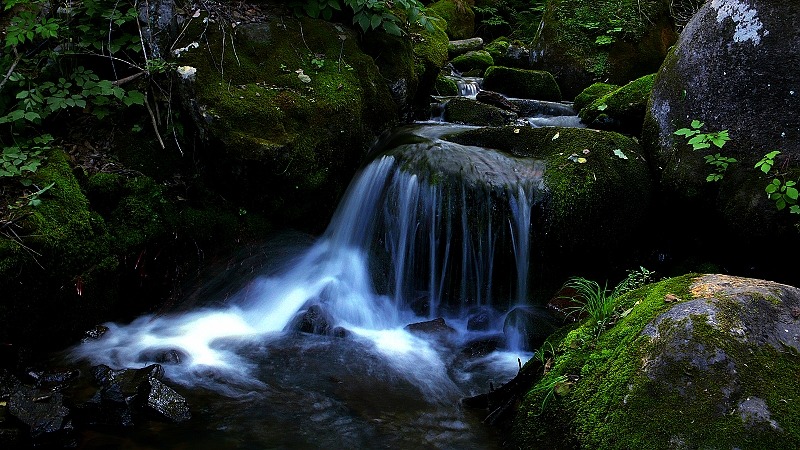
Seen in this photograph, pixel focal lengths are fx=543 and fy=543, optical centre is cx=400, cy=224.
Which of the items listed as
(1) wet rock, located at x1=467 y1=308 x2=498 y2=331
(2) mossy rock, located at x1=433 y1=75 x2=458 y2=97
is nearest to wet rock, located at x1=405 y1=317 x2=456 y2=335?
(1) wet rock, located at x1=467 y1=308 x2=498 y2=331

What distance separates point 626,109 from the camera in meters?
6.54

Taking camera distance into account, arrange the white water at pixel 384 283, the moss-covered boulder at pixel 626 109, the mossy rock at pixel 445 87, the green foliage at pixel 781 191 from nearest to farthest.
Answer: the green foliage at pixel 781 191
the white water at pixel 384 283
the moss-covered boulder at pixel 626 109
the mossy rock at pixel 445 87

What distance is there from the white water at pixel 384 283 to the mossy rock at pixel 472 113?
8.03 feet

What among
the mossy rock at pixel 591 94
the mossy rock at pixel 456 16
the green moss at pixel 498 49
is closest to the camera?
the mossy rock at pixel 591 94

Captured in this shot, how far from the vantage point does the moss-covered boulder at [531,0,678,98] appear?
9859mm

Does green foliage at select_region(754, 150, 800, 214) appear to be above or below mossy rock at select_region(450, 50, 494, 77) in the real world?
below

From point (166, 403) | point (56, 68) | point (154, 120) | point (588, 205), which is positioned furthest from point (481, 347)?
point (56, 68)

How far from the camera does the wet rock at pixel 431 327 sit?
4805 millimetres

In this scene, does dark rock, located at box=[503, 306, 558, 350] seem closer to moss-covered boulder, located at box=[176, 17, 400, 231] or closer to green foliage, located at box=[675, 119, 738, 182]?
Result: green foliage, located at box=[675, 119, 738, 182]

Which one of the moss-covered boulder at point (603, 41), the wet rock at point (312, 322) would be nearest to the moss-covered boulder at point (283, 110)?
the wet rock at point (312, 322)

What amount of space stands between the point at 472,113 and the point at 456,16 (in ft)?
29.8

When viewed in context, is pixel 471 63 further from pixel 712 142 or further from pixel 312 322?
pixel 312 322

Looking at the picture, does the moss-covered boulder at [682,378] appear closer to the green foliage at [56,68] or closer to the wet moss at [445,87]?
the green foliage at [56,68]

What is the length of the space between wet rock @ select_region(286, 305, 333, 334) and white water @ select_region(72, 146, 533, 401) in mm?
63
